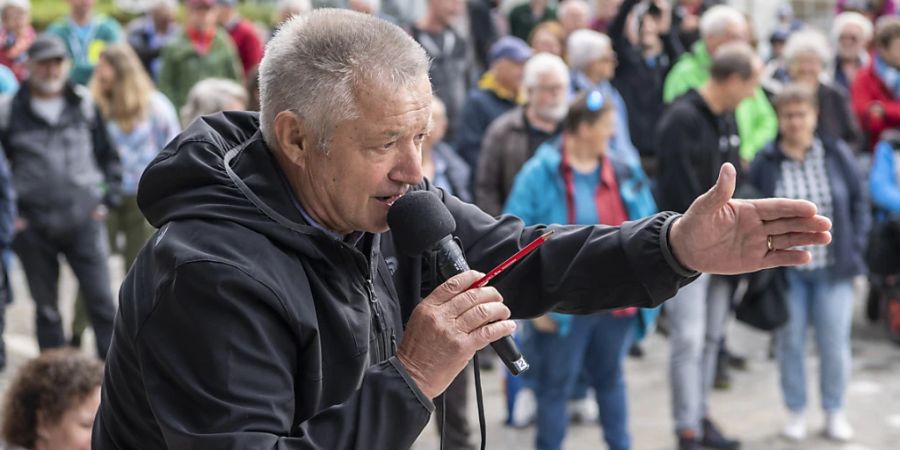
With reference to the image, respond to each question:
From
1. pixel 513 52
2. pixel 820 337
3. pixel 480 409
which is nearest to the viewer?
pixel 480 409

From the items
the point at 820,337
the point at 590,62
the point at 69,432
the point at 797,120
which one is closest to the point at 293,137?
the point at 69,432

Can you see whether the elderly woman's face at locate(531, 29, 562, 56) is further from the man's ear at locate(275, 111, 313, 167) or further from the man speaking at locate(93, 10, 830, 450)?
the man's ear at locate(275, 111, 313, 167)

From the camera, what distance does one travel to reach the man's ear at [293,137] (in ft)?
7.54

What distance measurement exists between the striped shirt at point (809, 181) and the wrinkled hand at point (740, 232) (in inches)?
164

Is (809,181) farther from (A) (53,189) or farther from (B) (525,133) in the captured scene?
(A) (53,189)

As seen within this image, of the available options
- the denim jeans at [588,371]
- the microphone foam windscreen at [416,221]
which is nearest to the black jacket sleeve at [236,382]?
the microphone foam windscreen at [416,221]

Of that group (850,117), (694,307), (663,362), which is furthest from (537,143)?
(850,117)

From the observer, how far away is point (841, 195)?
6.55 m

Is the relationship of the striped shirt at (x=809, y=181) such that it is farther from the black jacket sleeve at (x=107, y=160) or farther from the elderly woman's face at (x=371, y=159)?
the elderly woman's face at (x=371, y=159)

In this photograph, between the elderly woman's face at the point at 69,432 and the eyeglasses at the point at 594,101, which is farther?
the eyeglasses at the point at 594,101

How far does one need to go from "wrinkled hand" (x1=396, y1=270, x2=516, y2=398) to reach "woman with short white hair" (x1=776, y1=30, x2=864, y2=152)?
6201mm

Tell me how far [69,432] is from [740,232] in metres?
2.20

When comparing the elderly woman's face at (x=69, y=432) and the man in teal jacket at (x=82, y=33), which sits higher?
the man in teal jacket at (x=82, y=33)

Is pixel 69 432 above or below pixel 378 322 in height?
below
